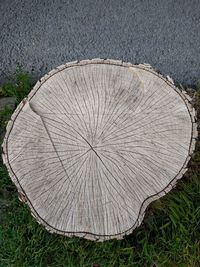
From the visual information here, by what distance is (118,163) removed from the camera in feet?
7.62

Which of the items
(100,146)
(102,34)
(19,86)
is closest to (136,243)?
(100,146)

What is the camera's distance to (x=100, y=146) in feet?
7.58

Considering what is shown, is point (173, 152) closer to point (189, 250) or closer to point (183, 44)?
point (189, 250)

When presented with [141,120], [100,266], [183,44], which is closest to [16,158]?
[141,120]

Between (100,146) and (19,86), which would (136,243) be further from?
(19,86)

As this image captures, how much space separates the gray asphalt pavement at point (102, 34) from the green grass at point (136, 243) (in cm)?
90

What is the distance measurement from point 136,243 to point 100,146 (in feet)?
2.82

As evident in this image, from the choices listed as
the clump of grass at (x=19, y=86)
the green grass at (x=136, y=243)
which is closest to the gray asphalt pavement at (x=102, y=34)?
the clump of grass at (x=19, y=86)

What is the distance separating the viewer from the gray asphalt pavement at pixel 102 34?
134 inches

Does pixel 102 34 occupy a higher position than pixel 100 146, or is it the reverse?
pixel 102 34

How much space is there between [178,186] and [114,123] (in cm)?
82

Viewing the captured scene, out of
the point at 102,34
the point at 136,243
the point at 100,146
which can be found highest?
the point at 102,34

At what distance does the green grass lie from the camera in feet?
9.30

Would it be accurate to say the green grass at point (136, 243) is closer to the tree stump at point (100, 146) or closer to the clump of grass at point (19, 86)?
the tree stump at point (100, 146)
